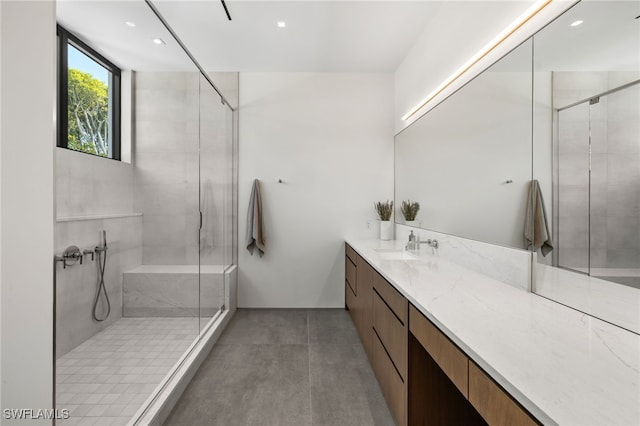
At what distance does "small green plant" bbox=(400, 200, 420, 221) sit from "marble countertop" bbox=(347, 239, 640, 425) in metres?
1.38

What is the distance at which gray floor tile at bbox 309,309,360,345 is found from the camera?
2.64 m

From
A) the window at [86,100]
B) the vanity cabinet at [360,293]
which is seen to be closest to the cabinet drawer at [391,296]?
the vanity cabinet at [360,293]

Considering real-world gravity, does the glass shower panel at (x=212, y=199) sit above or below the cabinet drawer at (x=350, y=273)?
above

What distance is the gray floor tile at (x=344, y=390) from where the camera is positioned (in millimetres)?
1672

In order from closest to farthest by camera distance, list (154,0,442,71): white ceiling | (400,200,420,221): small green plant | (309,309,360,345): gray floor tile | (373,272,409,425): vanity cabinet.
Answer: (373,272,409,425): vanity cabinet < (154,0,442,71): white ceiling < (309,309,360,345): gray floor tile < (400,200,420,221): small green plant

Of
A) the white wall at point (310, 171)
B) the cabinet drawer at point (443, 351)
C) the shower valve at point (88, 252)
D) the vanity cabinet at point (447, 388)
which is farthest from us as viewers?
the white wall at point (310, 171)

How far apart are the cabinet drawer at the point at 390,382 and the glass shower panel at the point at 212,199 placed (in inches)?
56.2

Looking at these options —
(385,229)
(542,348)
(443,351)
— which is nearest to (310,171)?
(385,229)

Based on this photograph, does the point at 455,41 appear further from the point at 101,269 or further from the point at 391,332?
the point at 101,269

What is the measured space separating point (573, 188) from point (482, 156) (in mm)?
696

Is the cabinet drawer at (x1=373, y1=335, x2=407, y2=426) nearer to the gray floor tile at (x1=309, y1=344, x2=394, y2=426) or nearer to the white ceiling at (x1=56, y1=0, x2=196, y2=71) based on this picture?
the gray floor tile at (x1=309, y1=344, x2=394, y2=426)

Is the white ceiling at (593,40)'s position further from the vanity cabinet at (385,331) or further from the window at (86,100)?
the window at (86,100)

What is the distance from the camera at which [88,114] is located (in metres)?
1.27

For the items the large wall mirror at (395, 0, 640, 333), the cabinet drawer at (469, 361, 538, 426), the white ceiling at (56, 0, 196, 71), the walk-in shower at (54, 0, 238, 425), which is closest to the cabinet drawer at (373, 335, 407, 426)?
the cabinet drawer at (469, 361, 538, 426)
